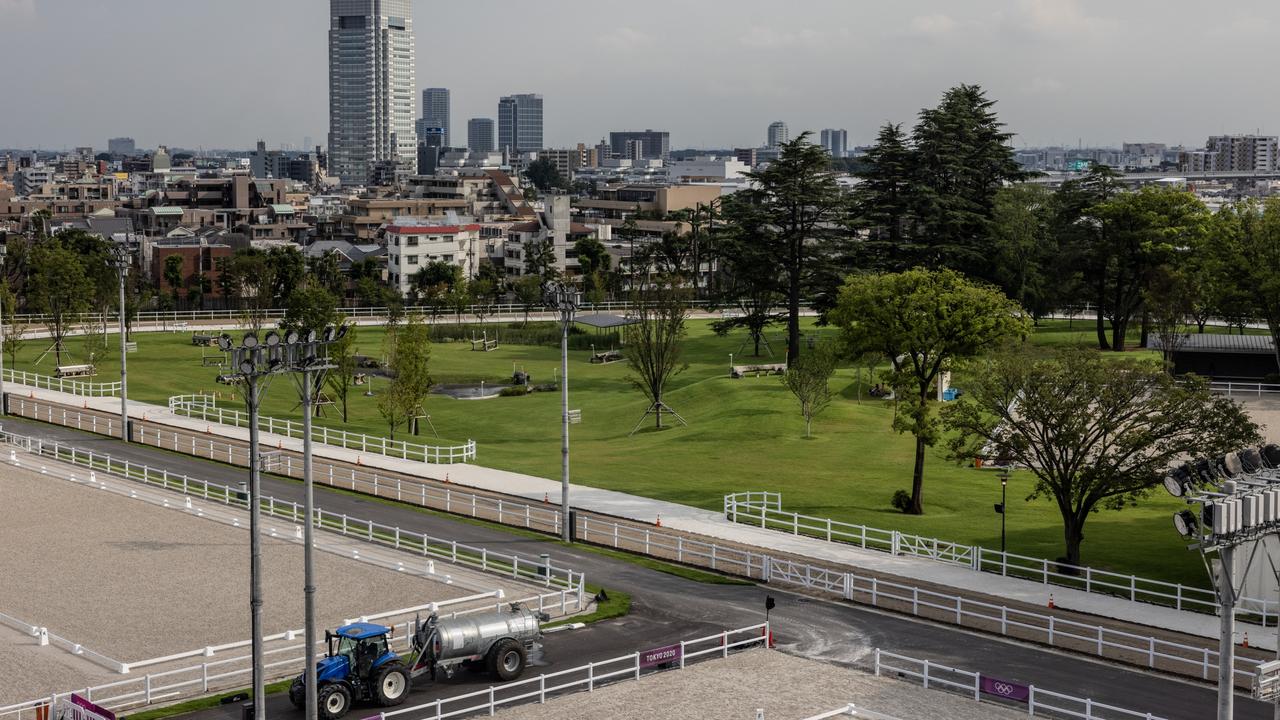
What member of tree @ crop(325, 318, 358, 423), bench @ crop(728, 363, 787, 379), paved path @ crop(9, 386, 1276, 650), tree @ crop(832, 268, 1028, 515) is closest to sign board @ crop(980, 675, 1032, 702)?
paved path @ crop(9, 386, 1276, 650)

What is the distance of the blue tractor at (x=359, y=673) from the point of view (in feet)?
108

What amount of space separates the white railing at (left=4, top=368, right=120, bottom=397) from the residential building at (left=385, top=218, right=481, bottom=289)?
68106mm

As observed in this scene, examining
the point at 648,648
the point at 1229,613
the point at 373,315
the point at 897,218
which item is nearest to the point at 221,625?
the point at 648,648

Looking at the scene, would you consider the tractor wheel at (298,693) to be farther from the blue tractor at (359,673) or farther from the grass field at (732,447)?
the grass field at (732,447)

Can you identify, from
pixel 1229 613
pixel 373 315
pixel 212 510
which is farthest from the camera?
pixel 373 315

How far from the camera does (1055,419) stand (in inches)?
1864

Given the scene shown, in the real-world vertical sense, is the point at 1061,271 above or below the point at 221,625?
above

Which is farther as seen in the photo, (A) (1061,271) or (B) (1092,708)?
(A) (1061,271)

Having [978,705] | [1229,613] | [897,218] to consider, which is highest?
[897,218]

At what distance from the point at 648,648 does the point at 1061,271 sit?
74609mm

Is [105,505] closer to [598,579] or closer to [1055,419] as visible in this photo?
[598,579]

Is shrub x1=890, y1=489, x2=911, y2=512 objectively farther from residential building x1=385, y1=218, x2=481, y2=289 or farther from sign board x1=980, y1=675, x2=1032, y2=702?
residential building x1=385, y1=218, x2=481, y2=289

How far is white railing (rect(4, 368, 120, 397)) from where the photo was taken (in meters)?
87.1

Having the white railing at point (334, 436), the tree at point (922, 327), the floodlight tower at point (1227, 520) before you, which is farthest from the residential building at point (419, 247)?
the floodlight tower at point (1227, 520)
